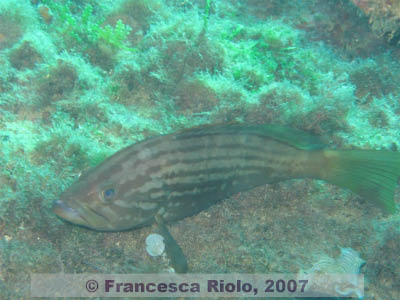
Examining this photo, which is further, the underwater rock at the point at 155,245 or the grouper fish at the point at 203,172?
the underwater rock at the point at 155,245

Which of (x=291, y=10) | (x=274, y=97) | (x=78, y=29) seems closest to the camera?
(x=274, y=97)

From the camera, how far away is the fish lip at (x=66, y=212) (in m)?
2.42

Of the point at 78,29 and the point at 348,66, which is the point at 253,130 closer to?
the point at 348,66

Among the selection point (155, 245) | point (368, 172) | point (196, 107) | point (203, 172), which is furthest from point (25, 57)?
point (368, 172)

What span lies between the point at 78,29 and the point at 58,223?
145 inches

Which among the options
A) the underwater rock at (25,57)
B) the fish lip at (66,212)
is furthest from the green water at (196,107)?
the fish lip at (66,212)

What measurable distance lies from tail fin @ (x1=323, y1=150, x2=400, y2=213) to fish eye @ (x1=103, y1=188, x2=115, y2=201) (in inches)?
87.3

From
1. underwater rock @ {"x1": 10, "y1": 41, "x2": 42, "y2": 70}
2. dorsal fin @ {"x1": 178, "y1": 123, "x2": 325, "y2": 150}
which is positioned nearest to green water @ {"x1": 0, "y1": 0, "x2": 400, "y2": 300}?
underwater rock @ {"x1": 10, "y1": 41, "x2": 42, "y2": 70}

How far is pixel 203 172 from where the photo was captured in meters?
2.91

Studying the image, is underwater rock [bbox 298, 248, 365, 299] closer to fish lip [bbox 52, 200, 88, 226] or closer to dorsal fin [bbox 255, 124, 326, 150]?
dorsal fin [bbox 255, 124, 326, 150]

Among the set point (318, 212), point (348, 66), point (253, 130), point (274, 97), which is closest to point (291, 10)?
point (348, 66)

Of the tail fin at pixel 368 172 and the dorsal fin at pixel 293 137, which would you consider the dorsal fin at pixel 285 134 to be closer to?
the dorsal fin at pixel 293 137

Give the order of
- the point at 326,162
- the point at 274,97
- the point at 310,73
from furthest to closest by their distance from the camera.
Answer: the point at 310,73 < the point at 274,97 < the point at 326,162

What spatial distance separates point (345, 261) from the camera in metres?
2.64
